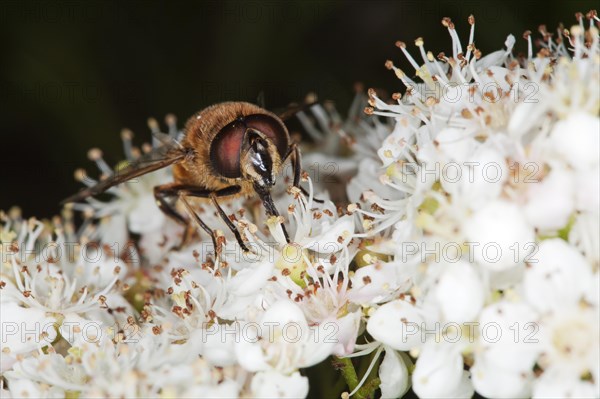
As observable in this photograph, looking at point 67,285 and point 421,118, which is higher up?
point 421,118

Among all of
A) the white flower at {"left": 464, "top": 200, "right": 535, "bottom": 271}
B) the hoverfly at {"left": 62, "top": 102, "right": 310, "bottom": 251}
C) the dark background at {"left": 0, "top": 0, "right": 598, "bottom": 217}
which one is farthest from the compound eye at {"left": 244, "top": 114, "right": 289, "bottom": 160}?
the dark background at {"left": 0, "top": 0, "right": 598, "bottom": 217}

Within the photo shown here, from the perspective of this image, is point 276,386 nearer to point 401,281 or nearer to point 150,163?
point 401,281

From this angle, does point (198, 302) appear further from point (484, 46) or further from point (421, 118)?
point (484, 46)

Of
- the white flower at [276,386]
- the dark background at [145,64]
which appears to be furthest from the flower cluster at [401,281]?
the dark background at [145,64]

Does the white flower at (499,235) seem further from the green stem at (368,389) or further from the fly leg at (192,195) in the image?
the fly leg at (192,195)

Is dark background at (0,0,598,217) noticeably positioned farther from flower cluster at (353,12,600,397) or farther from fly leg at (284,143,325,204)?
flower cluster at (353,12,600,397)

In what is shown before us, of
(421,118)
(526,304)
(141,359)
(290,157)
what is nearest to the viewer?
(526,304)

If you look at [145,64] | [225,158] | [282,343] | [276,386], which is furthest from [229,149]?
[145,64]

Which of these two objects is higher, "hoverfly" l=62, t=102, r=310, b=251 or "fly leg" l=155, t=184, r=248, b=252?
"hoverfly" l=62, t=102, r=310, b=251


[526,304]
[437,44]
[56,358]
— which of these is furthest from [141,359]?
[437,44]
